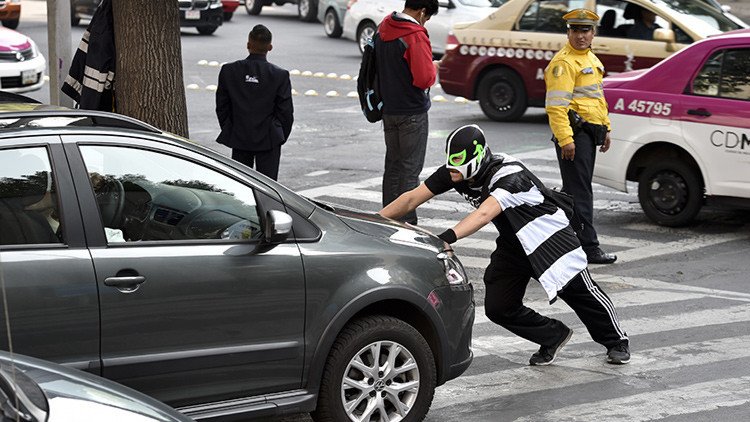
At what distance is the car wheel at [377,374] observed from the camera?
616 cm

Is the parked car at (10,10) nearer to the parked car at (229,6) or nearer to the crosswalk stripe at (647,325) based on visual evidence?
the parked car at (229,6)

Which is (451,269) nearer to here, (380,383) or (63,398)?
(380,383)

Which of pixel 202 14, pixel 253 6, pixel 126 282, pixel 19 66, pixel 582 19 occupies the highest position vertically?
pixel 582 19

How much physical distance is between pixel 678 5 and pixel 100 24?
8834 millimetres

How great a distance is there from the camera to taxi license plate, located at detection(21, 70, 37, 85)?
1695 cm

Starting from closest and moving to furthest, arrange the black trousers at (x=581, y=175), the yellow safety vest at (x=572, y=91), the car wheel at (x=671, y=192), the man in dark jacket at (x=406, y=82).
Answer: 1. the yellow safety vest at (x=572, y=91)
2. the black trousers at (x=581, y=175)
3. the man in dark jacket at (x=406, y=82)
4. the car wheel at (x=671, y=192)

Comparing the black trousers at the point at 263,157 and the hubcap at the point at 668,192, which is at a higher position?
the black trousers at the point at 263,157

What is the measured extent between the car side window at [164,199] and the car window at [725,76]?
6.19 m

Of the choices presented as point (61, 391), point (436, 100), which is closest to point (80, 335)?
point (61, 391)

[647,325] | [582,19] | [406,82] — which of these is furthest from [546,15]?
[647,325]

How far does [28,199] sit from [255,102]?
469 cm

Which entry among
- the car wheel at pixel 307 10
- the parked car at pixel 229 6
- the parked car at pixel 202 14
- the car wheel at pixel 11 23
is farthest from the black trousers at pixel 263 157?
the car wheel at pixel 307 10

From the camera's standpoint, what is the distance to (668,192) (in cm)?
1149

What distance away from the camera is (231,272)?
578cm
